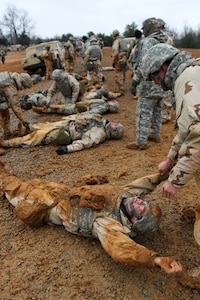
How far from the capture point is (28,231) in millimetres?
3016

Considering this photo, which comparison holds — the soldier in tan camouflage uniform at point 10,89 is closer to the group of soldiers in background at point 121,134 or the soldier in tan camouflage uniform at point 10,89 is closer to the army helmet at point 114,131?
the group of soldiers in background at point 121,134

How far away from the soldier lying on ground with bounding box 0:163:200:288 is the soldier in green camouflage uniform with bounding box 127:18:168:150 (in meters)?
1.80

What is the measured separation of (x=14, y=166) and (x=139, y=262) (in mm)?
2959

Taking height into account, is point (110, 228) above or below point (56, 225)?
above

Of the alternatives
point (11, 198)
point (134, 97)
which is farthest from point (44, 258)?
point (134, 97)

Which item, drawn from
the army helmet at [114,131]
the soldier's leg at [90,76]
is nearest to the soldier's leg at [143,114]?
the army helmet at [114,131]

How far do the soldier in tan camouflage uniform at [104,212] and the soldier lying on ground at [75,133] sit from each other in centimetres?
195

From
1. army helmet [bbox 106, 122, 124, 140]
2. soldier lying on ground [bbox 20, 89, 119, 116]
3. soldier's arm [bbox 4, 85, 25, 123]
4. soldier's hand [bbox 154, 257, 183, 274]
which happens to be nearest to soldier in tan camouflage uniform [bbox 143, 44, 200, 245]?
soldier's hand [bbox 154, 257, 183, 274]

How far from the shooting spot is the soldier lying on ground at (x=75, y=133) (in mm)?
5051

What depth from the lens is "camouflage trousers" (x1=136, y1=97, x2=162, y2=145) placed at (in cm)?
443

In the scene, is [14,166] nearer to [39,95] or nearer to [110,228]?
[110,228]

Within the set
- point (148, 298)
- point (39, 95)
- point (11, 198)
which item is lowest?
point (148, 298)

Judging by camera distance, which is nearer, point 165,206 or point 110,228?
point 110,228

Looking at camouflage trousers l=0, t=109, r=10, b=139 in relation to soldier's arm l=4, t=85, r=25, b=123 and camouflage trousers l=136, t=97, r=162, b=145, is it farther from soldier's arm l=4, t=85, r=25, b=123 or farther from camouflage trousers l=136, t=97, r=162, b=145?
camouflage trousers l=136, t=97, r=162, b=145
